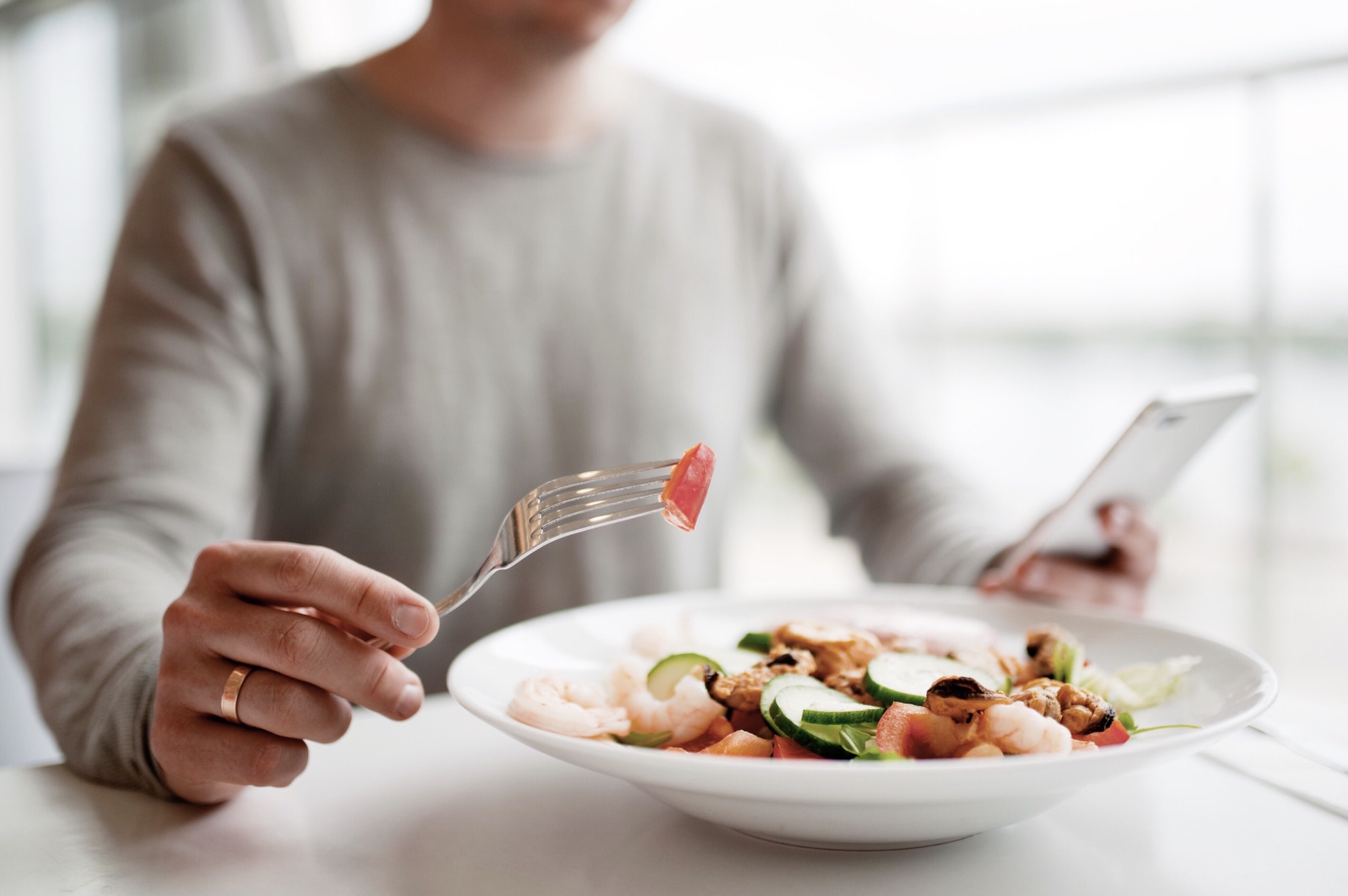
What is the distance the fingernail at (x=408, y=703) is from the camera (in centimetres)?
68

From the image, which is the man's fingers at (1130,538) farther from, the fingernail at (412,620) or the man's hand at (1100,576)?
the fingernail at (412,620)

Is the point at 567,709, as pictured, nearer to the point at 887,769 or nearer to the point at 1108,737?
the point at 887,769

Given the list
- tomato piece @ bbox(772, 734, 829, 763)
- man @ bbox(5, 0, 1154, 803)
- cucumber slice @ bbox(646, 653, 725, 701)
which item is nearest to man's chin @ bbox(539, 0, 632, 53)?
man @ bbox(5, 0, 1154, 803)

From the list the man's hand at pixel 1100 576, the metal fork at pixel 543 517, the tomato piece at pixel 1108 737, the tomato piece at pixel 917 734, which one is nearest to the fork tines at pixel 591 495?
the metal fork at pixel 543 517

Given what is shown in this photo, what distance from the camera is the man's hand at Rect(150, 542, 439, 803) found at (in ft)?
2.20

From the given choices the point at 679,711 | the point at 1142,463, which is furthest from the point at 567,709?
the point at 1142,463

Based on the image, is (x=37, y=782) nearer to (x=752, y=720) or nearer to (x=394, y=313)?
(x=752, y=720)

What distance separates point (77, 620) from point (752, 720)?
0.62 metres

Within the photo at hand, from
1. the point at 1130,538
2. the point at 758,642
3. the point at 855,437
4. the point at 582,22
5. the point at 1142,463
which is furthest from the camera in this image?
the point at 855,437

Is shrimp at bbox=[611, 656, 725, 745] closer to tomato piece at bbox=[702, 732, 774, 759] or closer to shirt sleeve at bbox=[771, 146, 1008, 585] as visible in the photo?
tomato piece at bbox=[702, 732, 774, 759]

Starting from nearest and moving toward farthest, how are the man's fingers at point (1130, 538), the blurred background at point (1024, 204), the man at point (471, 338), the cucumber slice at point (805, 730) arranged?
the cucumber slice at point (805, 730), the man's fingers at point (1130, 538), the man at point (471, 338), the blurred background at point (1024, 204)

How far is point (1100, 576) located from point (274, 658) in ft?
2.96

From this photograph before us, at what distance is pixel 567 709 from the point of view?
680mm

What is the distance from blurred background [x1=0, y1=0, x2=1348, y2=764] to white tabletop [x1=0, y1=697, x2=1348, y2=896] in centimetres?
129
